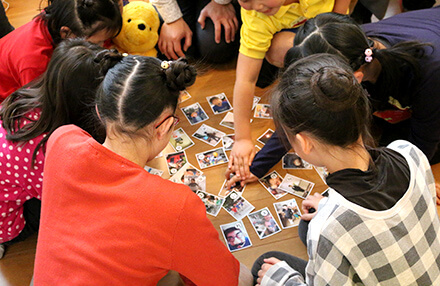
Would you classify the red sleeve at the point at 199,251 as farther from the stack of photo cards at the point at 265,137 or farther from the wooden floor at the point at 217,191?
the stack of photo cards at the point at 265,137

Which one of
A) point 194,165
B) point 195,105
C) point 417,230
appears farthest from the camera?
point 195,105

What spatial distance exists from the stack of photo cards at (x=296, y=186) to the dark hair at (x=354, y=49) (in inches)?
18.2

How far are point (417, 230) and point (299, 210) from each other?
0.60m

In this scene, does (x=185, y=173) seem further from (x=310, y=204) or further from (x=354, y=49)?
(x=354, y=49)

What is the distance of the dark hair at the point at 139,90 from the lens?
2.96 ft

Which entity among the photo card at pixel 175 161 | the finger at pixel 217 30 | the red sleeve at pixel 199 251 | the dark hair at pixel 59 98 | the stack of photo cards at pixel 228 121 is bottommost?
the photo card at pixel 175 161

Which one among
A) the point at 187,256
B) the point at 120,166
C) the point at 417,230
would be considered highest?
the point at 120,166

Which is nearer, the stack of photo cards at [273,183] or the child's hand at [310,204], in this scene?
the child's hand at [310,204]

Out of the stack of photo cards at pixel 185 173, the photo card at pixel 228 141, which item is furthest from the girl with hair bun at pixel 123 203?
the photo card at pixel 228 141

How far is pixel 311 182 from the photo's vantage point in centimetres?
148

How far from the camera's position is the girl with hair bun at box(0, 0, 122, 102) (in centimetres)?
143

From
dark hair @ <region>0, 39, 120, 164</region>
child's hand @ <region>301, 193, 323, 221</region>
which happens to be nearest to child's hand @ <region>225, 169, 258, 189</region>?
child's hand @ <region>301, 193, 323, 221</region>

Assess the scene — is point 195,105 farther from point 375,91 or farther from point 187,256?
point 187,256

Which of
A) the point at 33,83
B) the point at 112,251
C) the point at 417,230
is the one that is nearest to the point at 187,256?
the point at 112,251
